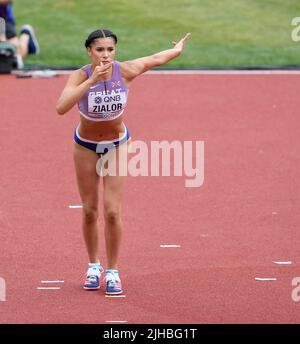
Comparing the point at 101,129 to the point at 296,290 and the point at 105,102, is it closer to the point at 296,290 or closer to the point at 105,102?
the point at 105,102

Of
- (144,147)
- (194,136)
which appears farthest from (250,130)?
(144,147)

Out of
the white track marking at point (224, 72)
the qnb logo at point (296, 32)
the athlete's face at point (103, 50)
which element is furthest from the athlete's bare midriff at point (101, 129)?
the qnb logo at point (296, 32)

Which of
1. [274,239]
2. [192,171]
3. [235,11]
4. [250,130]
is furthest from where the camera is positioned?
[235,11]

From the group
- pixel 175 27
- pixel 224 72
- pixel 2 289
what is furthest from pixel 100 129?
pixel 175 27

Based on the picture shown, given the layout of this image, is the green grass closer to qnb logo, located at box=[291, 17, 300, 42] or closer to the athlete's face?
qnb logo, located at box=[291, 17, 300, 42]

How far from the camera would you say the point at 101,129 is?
9688 millimetres

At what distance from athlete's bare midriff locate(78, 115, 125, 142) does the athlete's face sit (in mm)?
530

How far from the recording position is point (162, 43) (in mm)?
24969

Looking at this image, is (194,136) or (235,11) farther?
(235,11)

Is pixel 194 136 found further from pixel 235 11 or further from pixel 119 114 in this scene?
pixel 235 11

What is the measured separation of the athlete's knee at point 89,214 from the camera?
995cm

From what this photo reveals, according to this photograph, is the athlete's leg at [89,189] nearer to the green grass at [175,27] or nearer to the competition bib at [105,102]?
the competition bib at [105,102]

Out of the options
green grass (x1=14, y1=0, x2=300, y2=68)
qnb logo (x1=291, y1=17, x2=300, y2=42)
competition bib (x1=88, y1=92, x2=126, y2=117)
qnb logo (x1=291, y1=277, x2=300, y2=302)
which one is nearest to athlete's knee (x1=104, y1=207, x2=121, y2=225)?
competition bib (x1=88, y1=92, x2=126, y2=117)

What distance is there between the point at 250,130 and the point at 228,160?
2.09 m
